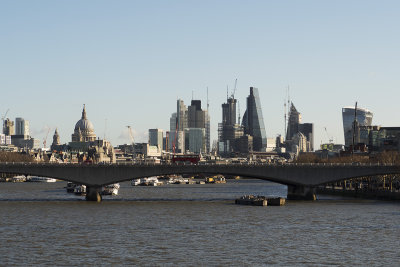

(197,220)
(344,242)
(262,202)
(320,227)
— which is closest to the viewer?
(344,242)

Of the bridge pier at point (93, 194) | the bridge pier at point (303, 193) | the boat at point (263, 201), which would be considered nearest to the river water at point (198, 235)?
the boat at point (263, 201)

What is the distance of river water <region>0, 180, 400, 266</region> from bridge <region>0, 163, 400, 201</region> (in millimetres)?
15750

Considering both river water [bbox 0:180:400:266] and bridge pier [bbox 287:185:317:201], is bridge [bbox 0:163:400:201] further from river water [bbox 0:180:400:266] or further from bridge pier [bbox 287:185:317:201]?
river water [bbox 0:180:400:266]

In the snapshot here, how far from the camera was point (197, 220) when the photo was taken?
311 feet

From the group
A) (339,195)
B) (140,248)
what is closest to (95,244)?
(140,248)

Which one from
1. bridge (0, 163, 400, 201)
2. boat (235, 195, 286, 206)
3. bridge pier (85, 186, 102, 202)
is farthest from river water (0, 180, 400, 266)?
bridge (0, 163, 400, 201)

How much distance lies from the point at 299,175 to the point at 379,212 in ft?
111

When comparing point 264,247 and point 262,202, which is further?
point 262,202

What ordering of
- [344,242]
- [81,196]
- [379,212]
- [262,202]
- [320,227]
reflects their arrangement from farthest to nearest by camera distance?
[81,196]
[262,202]
[379,212]
[320,227]
[344,242]

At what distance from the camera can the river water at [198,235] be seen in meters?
63.3

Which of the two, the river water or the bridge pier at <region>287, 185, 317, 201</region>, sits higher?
the bridge pier at <region>287, 185, 317, 201</region>

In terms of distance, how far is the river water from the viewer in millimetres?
63312

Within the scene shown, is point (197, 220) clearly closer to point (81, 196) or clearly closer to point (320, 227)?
point (320, 227)

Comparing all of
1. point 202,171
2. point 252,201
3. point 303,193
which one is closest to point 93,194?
point 202,171
